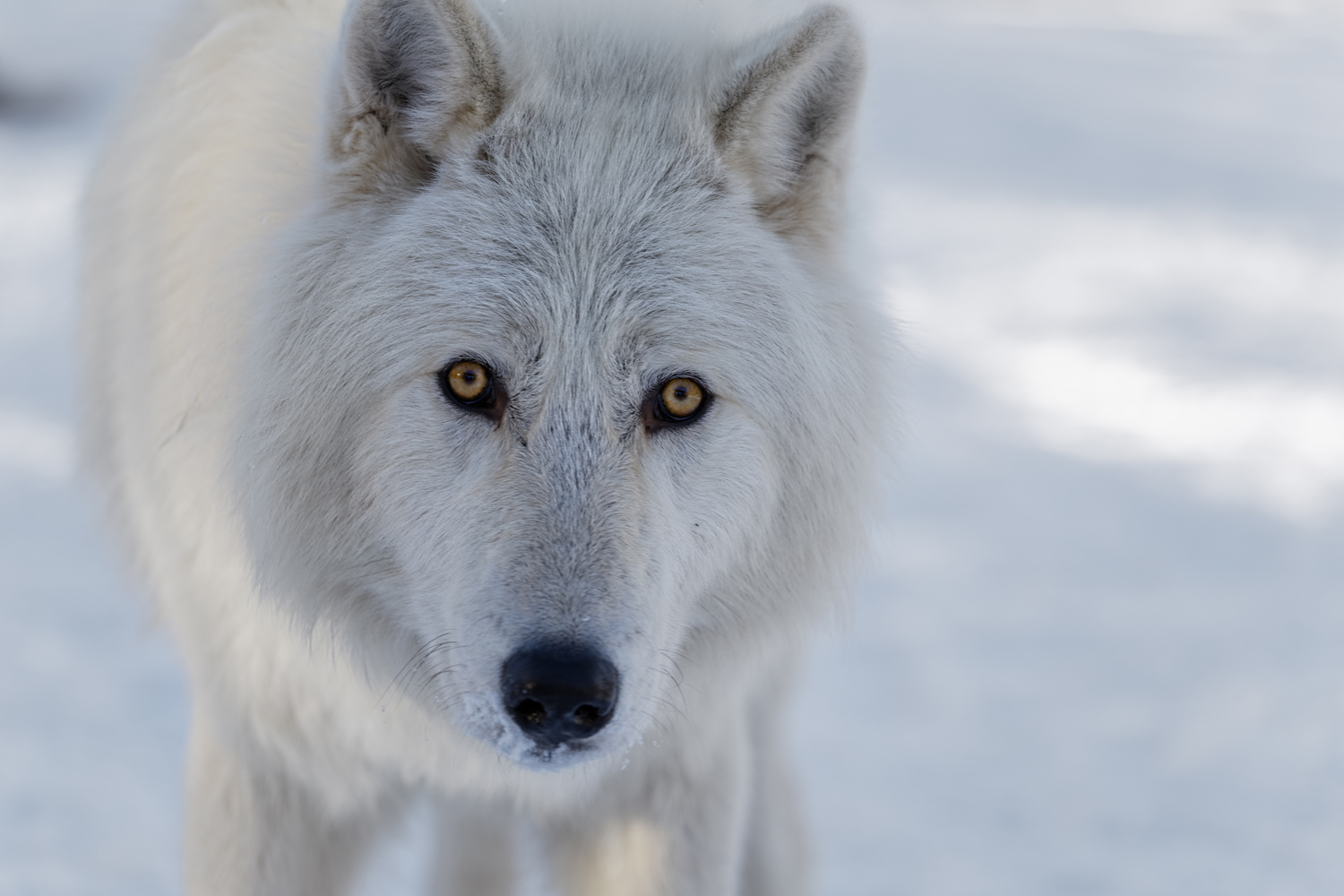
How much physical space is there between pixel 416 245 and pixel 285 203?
38 centimetres

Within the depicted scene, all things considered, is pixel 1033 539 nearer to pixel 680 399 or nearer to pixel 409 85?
pixel 680 399

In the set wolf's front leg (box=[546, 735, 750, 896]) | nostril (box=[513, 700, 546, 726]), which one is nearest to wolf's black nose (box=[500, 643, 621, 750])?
nostril (box=[513, 700, 546, 726])

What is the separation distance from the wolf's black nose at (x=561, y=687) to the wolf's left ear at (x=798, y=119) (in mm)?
958

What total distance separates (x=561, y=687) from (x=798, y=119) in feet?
3.76

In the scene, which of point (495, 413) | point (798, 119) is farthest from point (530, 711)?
point (798, 119)

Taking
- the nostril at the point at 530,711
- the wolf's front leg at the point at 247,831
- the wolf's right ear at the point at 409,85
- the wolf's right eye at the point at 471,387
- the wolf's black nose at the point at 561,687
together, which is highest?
the wolf's right ear at the point at 409,85

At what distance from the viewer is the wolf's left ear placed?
84.8 inches

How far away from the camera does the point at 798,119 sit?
233 centimetres

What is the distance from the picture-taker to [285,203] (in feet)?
7.78

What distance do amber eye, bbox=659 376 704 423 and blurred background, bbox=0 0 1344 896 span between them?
2.20 feet

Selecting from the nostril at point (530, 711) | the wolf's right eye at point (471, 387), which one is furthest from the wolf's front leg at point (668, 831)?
the wolf's right eye at point (471, 387)

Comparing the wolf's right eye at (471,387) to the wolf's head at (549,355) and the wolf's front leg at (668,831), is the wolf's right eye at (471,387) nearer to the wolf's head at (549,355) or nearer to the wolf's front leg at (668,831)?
the wolf's head at (549,355)

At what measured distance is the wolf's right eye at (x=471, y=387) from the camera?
6.82ft

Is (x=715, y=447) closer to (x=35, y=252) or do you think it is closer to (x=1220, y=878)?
(x=1220, y=878)
